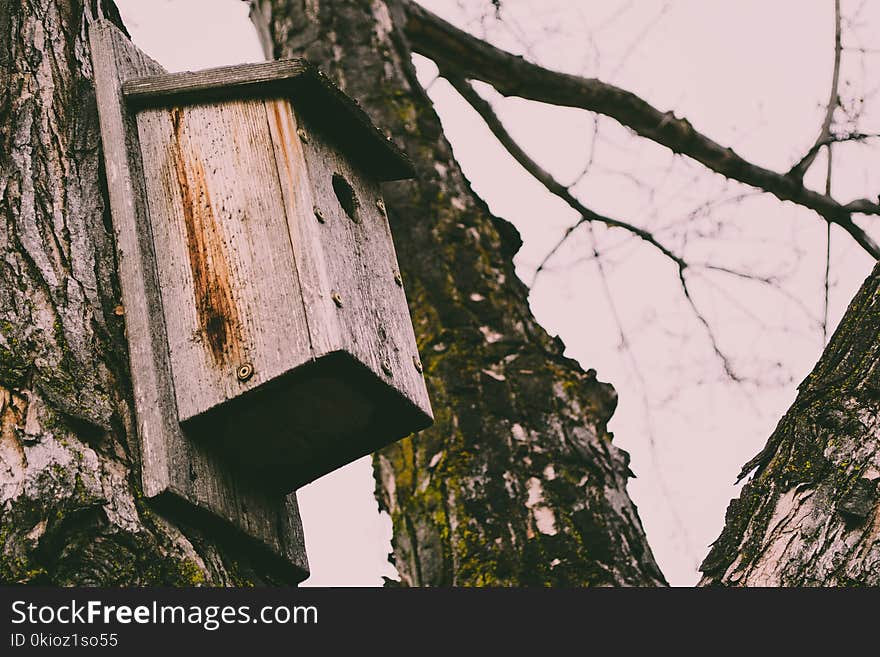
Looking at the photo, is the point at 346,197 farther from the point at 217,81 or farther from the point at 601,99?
the point at 601,99

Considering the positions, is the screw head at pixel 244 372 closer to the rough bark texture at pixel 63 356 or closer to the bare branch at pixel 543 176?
the rough bark texture at pixel 63 356

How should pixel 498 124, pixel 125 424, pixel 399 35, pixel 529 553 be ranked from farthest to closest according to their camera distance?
pixel 498 124 < pixel 399 35 < pixel 529 553 < pixel 125 424

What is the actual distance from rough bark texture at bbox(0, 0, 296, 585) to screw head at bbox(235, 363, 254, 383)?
18 centimetres

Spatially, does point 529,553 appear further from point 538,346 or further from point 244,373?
point 244,373

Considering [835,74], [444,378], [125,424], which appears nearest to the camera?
[125,424]

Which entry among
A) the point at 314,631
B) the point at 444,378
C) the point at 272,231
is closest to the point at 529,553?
the point at 444,378

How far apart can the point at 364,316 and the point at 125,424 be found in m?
0.45

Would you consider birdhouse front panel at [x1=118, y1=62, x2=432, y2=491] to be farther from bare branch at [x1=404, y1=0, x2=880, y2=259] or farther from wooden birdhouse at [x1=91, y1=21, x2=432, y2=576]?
bare branch at [x1=404, y1=0, x2=880, y2=259]

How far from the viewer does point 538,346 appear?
3.61 metres

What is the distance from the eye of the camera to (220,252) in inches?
88.0

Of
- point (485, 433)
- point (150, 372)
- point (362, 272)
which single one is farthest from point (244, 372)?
point (485, 433)

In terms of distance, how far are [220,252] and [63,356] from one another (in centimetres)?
33

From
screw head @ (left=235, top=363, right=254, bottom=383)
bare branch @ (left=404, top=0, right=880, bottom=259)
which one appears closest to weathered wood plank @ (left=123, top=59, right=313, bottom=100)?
screw head @ (left=235, top=363, right=254, bottom=383)

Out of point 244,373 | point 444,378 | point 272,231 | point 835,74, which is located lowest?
point 244,373
